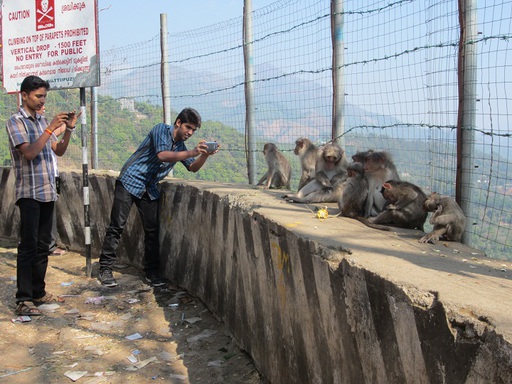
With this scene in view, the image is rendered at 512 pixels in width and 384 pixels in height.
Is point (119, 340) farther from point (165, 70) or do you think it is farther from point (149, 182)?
point (165, 70)

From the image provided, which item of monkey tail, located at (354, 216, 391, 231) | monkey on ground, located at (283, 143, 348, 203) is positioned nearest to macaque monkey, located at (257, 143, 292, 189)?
monkey on ground, located at (283, 143, 348, 203)

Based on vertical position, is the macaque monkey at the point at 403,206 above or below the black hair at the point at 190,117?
below

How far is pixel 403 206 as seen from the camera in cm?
496

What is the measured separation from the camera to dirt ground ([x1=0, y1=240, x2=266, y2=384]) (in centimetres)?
445

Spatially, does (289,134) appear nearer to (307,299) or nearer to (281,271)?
(281,271)

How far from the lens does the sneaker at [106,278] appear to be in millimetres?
6586

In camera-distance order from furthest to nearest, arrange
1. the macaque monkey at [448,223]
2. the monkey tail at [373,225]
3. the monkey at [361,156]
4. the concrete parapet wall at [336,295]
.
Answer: the monkey at [361,156]
the monkey tail at [373,225]
the macaque monkey at [448,223]
the concrete parapet wall at [336,295]

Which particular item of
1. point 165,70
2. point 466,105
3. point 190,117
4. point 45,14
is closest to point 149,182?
point 190,117

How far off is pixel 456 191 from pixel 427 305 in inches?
82.9

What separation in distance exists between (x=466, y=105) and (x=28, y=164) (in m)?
3.91

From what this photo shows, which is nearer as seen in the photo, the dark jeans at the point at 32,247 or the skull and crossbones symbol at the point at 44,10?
the dark jeans at the point at 32,247

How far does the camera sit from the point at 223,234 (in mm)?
5414

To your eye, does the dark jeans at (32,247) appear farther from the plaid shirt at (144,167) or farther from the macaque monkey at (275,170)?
the macaque monkey at (275,170)

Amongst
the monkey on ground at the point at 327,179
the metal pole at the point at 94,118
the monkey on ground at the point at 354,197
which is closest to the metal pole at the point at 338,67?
the monkey on ground at the point at 354,197
